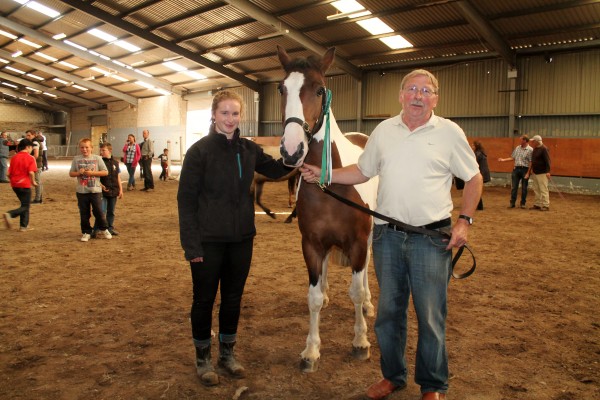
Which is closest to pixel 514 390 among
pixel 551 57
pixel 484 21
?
pixel 484 21

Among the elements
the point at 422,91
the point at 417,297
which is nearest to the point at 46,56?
the point at 422,91

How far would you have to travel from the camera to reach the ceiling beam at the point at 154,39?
18.2 meters

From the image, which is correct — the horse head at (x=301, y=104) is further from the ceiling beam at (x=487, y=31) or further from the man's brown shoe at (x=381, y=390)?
the ceiling beam at (x=487, y=31)

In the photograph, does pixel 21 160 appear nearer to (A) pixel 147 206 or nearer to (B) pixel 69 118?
(A) pixel 147 206

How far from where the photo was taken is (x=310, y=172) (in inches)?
117

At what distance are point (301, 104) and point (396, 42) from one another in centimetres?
1678

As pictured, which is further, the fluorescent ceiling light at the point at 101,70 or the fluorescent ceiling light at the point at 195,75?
the fluorescent ceiling light at the point at 101,70

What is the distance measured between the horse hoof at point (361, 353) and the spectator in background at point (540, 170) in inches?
390

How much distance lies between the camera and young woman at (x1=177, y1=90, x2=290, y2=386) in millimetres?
2650

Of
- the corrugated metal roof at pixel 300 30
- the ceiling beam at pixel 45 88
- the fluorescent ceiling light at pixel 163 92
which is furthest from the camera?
the ceiling beam at pixel 45 88

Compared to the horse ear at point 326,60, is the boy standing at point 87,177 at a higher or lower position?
lower

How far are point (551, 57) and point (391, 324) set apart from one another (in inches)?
704

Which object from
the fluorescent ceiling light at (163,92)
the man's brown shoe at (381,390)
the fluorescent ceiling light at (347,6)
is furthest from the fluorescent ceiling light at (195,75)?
the man's brown shoe at (381,390)

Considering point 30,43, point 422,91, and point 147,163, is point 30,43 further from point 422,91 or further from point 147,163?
point 422,91
